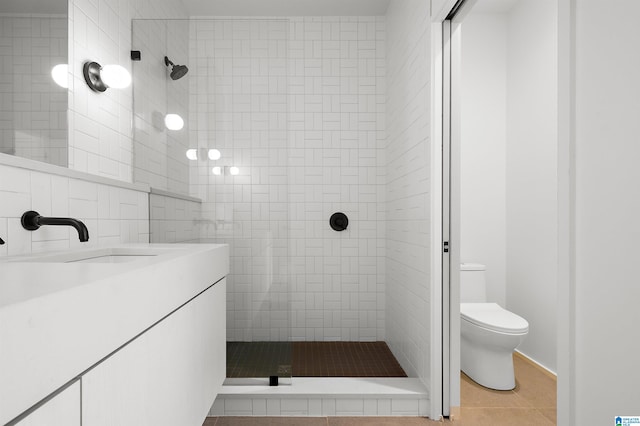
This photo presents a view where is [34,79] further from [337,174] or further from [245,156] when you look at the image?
[337,174]

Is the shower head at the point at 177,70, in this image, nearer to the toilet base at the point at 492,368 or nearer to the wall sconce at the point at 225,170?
the wall sconce at the point at 225,170

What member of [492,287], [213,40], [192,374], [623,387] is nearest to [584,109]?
[623,387]

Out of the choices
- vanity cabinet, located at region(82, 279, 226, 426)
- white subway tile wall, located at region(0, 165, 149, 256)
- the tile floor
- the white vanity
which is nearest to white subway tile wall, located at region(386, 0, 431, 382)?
the tile floor

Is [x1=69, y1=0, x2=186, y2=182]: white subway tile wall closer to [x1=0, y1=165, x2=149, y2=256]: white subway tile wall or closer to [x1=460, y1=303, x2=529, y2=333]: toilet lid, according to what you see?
[x1=0, y1=165, x2=149, y2=256]: white subway tile wall

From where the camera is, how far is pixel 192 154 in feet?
6.96

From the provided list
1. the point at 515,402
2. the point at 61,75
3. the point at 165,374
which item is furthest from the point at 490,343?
the point at 61,75

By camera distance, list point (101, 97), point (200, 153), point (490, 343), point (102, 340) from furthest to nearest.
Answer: point (490, 343)
point (200, 153)
point (101, 97)
point (102, 340)

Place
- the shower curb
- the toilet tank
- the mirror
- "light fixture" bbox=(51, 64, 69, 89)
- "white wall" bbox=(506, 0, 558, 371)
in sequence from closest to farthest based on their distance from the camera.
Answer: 1. the mirror
2. "light fixture" bbox=(51, 64, 69, 89)
3. the shower curb
4. "white wall" bbox=(506, 0, 558, 371)
5. the toilet tank

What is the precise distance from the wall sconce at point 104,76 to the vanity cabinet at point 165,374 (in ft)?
3.59

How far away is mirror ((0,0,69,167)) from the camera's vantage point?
46.6 inches

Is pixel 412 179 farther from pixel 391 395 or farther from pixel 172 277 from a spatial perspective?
pixel 172 277

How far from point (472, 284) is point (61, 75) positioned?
2.71m

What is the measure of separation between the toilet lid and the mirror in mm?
2315

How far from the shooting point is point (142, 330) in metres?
0.86
